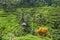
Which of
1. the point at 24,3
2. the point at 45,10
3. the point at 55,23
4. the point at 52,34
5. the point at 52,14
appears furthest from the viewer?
the point at 24,3

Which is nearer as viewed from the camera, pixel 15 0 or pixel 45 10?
pixel 45 10

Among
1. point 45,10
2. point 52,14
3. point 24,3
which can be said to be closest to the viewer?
point 52,14

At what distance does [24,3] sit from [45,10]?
1206 centimetres

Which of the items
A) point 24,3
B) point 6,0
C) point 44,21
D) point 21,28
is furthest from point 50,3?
point 21,28

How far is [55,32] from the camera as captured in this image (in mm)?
67062

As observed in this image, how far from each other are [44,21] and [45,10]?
56.0ft

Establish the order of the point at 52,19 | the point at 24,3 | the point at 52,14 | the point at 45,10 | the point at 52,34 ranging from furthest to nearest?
the point at 24,3 < the point at 45,10 < the point at 52,14 < the point at 52,19 < the point at 52,34

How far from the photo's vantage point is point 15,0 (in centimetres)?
10000

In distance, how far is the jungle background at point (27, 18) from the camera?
209 ft

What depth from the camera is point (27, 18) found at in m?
73.1

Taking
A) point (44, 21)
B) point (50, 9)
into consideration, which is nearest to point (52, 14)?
point (50, 9)

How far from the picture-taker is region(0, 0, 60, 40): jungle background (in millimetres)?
63656

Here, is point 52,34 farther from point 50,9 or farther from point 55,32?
point 50,9

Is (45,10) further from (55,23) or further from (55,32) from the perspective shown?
(55,32)
